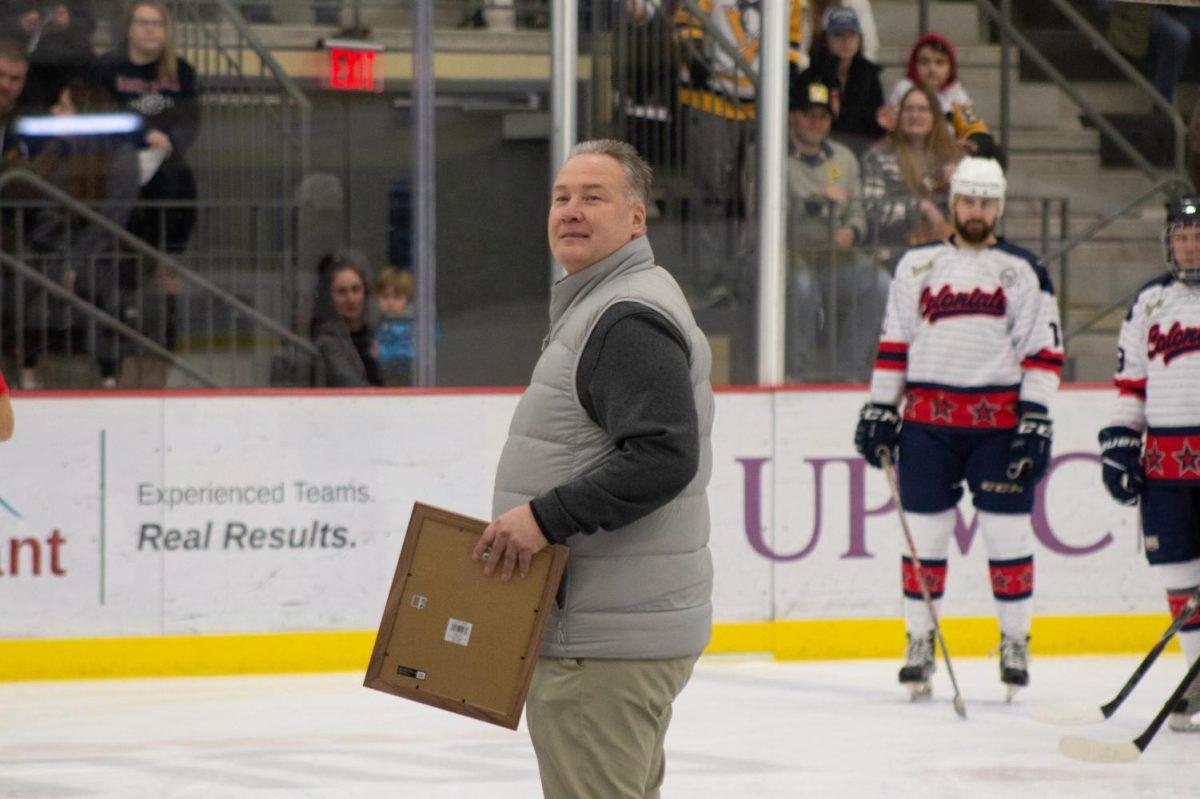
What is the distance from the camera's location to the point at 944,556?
5.20m

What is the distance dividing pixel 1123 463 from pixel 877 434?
2.38 feet

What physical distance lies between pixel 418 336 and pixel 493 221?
0.48 metres

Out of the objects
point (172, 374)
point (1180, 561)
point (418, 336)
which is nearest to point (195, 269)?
point (172, 374)

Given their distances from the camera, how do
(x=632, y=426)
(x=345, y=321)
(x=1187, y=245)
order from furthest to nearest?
(x=345, y=321)
(x=1187, y=245)
(x=632, y=426)

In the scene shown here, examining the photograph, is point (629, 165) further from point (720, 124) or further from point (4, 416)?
point (720, 124)

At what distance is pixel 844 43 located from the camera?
6.29 meters

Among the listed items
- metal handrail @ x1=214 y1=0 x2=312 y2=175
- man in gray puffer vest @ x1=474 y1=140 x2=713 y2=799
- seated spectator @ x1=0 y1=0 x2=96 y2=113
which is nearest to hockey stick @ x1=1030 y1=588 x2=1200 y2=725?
man in gray puffer vest @ x1=474 y1=140 x2=713 y2=799

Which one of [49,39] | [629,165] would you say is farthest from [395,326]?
[629,165]

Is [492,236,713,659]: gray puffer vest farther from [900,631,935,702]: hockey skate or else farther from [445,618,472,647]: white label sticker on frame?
[900,631,935,702]: hockey skate

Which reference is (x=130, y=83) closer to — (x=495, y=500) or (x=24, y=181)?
(x=24, y=181)

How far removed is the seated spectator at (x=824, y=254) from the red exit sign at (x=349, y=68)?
150 cm

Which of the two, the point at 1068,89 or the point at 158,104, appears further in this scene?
the point at 1068,89

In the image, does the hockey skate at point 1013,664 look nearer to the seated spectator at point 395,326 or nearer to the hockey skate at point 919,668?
the hockey skate at point 919,668

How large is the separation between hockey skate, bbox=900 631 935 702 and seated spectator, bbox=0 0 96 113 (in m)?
3.30
